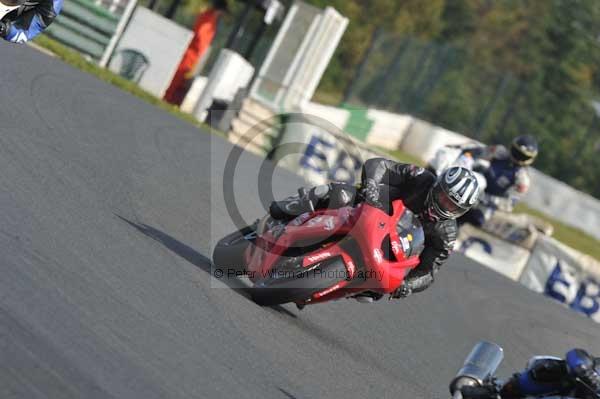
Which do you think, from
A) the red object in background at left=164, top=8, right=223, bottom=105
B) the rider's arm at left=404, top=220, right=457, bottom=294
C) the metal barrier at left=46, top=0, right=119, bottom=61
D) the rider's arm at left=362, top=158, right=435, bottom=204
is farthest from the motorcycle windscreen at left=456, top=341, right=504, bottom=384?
the red object in background at left=164, top=8, right=223, bottom=105

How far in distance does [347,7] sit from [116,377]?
30789 millimetres

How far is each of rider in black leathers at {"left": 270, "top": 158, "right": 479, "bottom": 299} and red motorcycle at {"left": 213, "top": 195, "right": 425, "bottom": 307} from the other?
140 mm

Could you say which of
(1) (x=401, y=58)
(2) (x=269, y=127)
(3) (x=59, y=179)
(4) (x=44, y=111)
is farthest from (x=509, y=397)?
(1) (x=401, y=58)

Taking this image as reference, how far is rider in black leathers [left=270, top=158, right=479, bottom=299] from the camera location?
845 cm

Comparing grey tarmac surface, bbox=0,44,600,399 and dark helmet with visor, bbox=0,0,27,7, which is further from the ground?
dark helmet with visor, bbox=0,0,27,7

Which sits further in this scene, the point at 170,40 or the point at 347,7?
the point at 347,7

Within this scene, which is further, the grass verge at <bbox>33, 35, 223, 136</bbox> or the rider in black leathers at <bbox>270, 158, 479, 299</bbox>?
the grass verge at <bbox>33, 35, 223, 136</bbox>

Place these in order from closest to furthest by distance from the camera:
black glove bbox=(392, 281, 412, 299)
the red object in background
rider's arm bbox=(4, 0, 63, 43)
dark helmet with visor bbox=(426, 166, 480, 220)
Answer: dark helmet with visor bbox=(426, 166, 480, 220) < black glove bbox=(392, 281, 412, 299) < rider's arm bbox=(4, 0, 63, 43) < the red object in background

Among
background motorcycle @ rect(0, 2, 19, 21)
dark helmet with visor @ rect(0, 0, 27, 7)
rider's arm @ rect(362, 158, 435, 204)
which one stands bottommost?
background motorcycle @ rect(0, 2, 19, 21)

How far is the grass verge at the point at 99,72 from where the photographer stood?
1733 cm

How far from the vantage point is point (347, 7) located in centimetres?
3547

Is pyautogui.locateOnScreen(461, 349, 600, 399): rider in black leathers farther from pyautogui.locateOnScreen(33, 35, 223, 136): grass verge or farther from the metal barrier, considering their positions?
the metal barrier

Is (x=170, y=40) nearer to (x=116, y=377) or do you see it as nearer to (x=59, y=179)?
(x=59, y=179)

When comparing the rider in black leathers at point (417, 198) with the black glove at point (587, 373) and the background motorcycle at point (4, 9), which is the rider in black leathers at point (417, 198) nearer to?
the black glove at point (587, 373)
